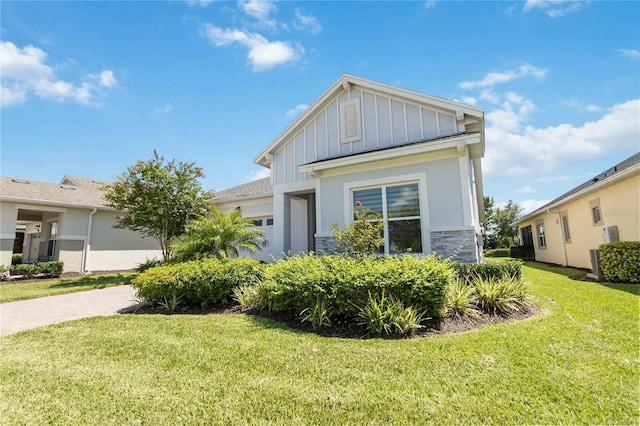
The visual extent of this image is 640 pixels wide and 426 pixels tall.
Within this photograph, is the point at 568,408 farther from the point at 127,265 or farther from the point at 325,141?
the point at 127,265

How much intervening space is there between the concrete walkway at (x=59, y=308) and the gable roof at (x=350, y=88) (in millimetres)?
7246

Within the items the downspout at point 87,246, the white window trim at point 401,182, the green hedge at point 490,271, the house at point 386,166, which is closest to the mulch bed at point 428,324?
the green hedge at point 490,271

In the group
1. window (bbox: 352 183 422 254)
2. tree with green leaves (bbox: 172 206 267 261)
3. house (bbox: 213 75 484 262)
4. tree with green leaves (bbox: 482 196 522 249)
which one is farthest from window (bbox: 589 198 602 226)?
tree with green leaves (bbox: 482 196 522 249)

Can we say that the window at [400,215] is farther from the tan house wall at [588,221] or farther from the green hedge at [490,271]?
the tan house wall at [588,221]

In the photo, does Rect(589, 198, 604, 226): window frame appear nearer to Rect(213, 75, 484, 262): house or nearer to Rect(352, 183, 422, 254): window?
Rect(213, 75, 484, 262): house

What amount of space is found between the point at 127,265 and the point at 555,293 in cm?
Result: 2013

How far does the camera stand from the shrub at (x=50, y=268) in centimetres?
1323

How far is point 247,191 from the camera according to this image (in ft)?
52.9

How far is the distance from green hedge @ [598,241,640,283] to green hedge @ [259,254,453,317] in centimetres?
769

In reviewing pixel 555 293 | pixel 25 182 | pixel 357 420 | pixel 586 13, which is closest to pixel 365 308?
pixel 357 420

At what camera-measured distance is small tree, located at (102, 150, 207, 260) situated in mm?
12914

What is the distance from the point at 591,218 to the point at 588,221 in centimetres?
32

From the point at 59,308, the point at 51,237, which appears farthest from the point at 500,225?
the point at 51,237

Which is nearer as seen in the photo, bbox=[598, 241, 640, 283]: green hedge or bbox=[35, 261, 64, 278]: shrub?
bbox=[598, 241, 640, 283]: green hedge
